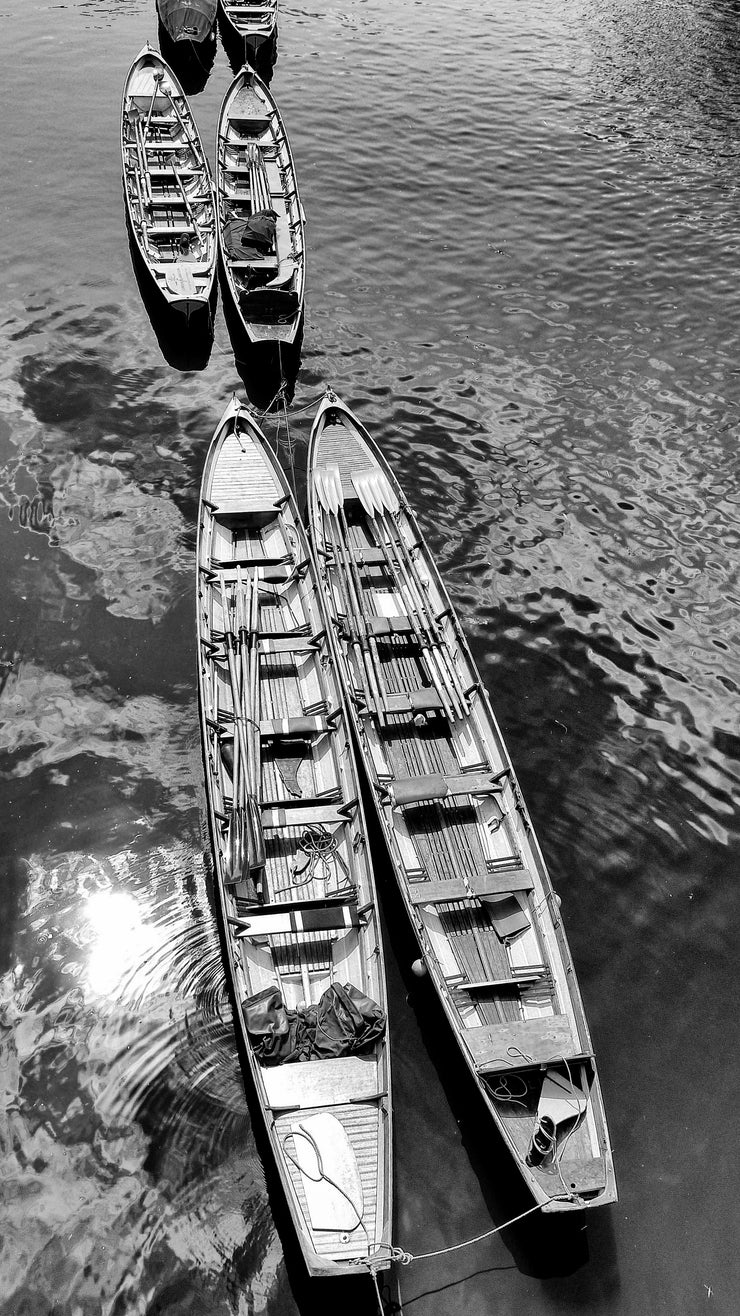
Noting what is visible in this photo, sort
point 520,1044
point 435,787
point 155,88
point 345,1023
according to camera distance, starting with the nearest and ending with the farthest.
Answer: point 520,1044 → point 345,1023 → point 435,787 → point 155,88

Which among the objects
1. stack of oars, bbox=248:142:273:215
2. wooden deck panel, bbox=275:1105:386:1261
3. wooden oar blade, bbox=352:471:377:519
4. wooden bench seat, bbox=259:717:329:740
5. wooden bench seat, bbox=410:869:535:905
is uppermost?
stack of oars, bbox=248:142:273:215

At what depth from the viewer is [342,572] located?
2086cm

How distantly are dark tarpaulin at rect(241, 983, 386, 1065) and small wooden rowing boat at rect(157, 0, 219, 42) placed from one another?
152 ft

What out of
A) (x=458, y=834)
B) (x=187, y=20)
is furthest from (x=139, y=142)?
(x=458, y=834)

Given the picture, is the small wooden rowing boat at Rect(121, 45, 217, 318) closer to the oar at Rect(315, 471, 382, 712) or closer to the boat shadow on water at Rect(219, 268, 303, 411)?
the boat shadow on water at Rect(219, 268, 303, 411)

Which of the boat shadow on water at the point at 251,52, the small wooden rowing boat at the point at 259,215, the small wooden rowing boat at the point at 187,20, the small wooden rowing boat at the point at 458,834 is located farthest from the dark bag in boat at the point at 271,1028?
the small wooden rowing boat at the point at 187,20

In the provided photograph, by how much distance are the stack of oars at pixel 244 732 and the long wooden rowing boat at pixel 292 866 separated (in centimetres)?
3

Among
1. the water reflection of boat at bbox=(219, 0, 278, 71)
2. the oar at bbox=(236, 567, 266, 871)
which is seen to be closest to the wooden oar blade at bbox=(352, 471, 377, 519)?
the oar at bbox=(236, 567, 266, 871)

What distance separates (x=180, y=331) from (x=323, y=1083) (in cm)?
2439

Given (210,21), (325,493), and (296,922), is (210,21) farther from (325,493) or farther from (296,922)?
(296,922)

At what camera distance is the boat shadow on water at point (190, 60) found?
1687 inches

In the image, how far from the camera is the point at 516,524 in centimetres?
2428

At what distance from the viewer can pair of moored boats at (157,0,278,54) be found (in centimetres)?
4303

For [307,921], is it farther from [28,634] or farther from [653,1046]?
[28,634]
